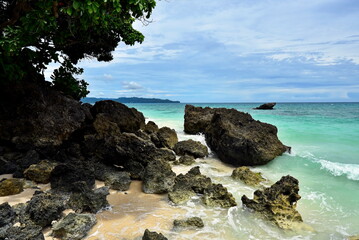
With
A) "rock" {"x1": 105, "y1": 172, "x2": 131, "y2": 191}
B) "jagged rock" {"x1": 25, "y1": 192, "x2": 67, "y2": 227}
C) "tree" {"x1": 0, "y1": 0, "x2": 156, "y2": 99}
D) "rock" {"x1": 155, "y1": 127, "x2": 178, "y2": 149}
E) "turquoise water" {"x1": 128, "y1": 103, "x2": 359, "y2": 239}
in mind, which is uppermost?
"tree" {"x1": 0, "y1": 0, "x2": 156, "y2": 99}

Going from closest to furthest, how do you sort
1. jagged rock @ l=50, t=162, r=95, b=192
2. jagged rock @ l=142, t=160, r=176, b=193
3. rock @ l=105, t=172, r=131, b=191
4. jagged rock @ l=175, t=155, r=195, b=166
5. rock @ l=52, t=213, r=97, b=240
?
1. rock @ l=52, t=213, r=97, b=240
2. jagged rock @ l=50, t=162, r=95, b=192
3. jagged rock @ l=142, t=160, r=176, b=193
4. rock @ l=105, t=172, r=131, b=191
5. jagged rock @ l=175, t=155, r=195, b=166

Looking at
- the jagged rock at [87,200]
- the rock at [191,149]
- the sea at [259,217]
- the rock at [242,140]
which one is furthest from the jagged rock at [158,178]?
the rock at [242,140]

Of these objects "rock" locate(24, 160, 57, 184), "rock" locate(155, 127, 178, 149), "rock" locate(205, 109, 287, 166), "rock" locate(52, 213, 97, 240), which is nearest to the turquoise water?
"rock" locate(205, 109, 287, 166)

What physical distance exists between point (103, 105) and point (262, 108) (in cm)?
5171

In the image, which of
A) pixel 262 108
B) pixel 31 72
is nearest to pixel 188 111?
pixel 31 72

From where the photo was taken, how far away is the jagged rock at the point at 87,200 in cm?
483

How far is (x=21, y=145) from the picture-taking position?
7355mm

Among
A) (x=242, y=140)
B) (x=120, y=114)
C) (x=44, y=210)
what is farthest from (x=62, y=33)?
(x=242, y=140)

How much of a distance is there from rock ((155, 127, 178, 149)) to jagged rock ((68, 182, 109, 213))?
5.25m

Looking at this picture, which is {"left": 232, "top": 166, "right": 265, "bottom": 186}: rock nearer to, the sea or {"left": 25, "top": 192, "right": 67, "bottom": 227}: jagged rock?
the sea

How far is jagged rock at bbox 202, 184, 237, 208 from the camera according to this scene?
5340 mm

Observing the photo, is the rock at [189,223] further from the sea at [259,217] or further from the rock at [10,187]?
the rock at [10,187]

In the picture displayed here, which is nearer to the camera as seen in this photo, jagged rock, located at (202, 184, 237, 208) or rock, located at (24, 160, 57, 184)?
jagged rock, located at (202, 184, 237, 208)

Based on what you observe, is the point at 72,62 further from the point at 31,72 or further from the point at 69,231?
the point at 69,231
